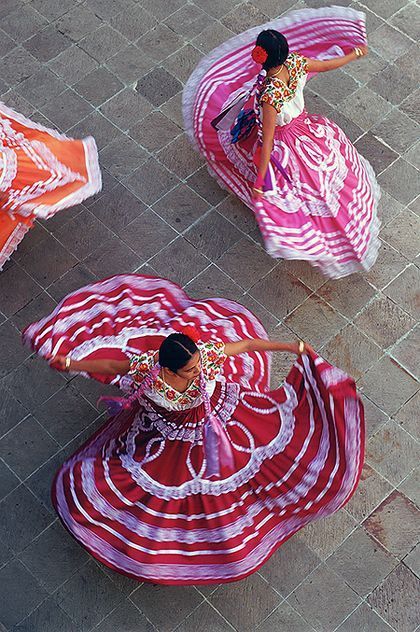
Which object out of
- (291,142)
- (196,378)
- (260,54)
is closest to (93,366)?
(196,378)

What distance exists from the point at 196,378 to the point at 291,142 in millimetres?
1591

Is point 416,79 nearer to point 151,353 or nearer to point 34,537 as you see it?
point 151,353

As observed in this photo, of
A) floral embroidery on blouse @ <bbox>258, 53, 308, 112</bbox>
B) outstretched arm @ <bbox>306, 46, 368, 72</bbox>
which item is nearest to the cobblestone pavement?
outstretched arm @ <bbox>306, 46, 368, 72</bbox>

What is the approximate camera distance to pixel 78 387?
15.4 ft

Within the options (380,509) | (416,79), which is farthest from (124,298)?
(416,79)

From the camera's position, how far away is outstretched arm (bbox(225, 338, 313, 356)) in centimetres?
370

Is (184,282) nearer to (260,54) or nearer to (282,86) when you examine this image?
(282,86)

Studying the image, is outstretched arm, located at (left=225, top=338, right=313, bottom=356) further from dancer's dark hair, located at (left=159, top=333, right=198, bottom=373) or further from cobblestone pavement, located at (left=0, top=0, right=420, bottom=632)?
cobblestone pavement, located at (left=0, top=0, right=420, bottom=632)

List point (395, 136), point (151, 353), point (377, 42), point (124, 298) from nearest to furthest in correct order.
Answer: point (151, 353), point (124, 298), point (395, 136), point (377, 42)

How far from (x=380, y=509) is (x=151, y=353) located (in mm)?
1576

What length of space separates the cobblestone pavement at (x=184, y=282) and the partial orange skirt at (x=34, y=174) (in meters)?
0.45

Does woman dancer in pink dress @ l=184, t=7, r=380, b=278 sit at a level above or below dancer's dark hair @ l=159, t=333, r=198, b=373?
below

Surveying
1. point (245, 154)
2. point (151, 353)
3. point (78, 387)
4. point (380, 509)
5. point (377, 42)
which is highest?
point (151, 353)

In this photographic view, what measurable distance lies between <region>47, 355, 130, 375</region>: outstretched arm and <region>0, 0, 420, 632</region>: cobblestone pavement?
2.91ft
